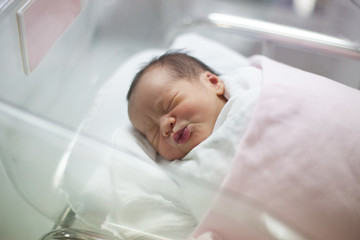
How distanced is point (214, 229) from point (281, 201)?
0.11m

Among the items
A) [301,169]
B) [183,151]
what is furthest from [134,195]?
[301,169]

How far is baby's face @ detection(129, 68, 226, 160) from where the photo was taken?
0.78 metres

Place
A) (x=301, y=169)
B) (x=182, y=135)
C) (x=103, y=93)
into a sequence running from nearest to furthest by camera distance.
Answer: (x=301, y=169) < (x=182, y=135) < (x=103, y=93)

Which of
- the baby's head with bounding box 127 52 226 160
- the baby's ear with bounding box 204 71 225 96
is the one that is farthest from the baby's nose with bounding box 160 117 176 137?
the baby's ear with bounding box 204 71 225 96

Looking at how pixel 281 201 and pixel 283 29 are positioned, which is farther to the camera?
pixel 283 29

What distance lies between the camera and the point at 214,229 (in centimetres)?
64

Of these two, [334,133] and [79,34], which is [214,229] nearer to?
[334,133]

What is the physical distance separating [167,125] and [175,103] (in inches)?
1.8

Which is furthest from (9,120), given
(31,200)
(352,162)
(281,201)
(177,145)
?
(352,162)

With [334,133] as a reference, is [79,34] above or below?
above

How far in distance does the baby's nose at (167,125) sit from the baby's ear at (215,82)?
12cm

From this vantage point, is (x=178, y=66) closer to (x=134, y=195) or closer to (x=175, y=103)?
(x=175, y=103)

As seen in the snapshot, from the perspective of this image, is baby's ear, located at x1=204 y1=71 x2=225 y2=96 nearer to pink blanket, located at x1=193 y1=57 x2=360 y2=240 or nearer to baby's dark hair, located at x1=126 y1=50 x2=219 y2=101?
baby's dark hair, located at x1=126 y1=50 x2=219 y2=101

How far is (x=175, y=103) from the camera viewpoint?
796mm
